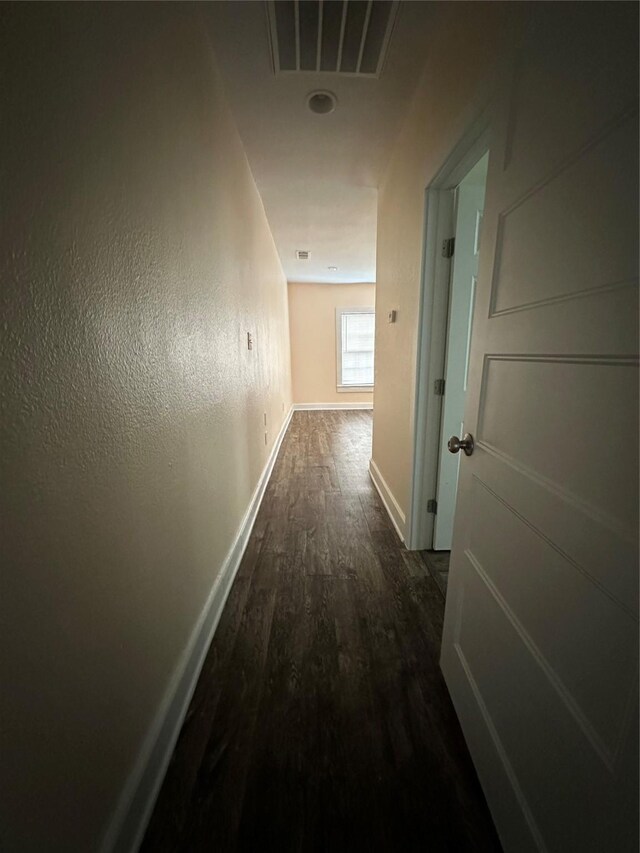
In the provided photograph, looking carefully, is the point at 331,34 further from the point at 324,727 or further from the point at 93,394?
the point at 324,727

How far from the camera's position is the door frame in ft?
4.84

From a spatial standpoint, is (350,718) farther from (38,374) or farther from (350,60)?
(350,60)

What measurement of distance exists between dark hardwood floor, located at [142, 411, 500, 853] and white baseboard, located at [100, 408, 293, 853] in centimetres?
4

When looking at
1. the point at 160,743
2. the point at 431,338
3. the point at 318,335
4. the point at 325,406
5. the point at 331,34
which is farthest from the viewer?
the point at 325,406

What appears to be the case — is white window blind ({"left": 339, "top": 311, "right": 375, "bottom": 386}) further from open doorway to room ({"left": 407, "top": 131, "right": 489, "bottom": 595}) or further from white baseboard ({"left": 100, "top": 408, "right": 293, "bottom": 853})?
white baseboard ({"left": 100, "top": 408, "right": 293, "bottom": 853})

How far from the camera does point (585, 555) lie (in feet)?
1.86

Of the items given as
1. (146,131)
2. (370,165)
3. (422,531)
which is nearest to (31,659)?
(146,131)

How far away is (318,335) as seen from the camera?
20.7 ft

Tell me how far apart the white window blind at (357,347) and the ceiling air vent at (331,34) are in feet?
16.0

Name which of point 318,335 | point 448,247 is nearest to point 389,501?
point 448,247

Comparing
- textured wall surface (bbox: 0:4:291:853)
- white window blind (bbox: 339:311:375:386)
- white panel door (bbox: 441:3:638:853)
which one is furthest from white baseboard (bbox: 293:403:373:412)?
white panel door (bbox: 441:3:638:853)

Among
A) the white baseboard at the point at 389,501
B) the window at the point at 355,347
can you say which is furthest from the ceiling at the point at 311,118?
the window at the point at 355,347

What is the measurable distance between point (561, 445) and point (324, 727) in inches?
45.6

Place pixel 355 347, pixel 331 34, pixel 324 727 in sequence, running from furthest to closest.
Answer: pixel 355 347
pixel 331 34
pixel 324 727
